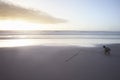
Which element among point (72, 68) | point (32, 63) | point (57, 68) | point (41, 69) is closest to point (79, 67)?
point (72, 68)

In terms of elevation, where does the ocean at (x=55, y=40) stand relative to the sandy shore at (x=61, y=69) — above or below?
below

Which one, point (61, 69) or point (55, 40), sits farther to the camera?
point (55, 40)

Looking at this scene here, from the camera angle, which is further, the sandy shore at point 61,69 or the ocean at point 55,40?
the ocean at point 55,40

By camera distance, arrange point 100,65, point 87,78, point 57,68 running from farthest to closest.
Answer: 1. point 100,65
2. point 57,68
3. point 87,78

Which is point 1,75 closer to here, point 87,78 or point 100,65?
point 87,78

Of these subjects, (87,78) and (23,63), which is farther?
(23,63)

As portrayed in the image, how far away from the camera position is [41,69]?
5594 millimetres

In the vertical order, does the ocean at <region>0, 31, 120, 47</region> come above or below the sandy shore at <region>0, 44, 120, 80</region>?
below

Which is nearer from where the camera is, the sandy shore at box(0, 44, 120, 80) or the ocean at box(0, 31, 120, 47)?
the sandy shore at box(0, 44, 120, 80)

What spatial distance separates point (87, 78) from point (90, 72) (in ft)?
1.78

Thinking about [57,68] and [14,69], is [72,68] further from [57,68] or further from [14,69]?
[14,69]

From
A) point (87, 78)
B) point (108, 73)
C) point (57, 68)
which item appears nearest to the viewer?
point (87, 78)

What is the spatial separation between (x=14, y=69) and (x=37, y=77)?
1.14 metres

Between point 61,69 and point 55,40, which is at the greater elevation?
point 61,69
